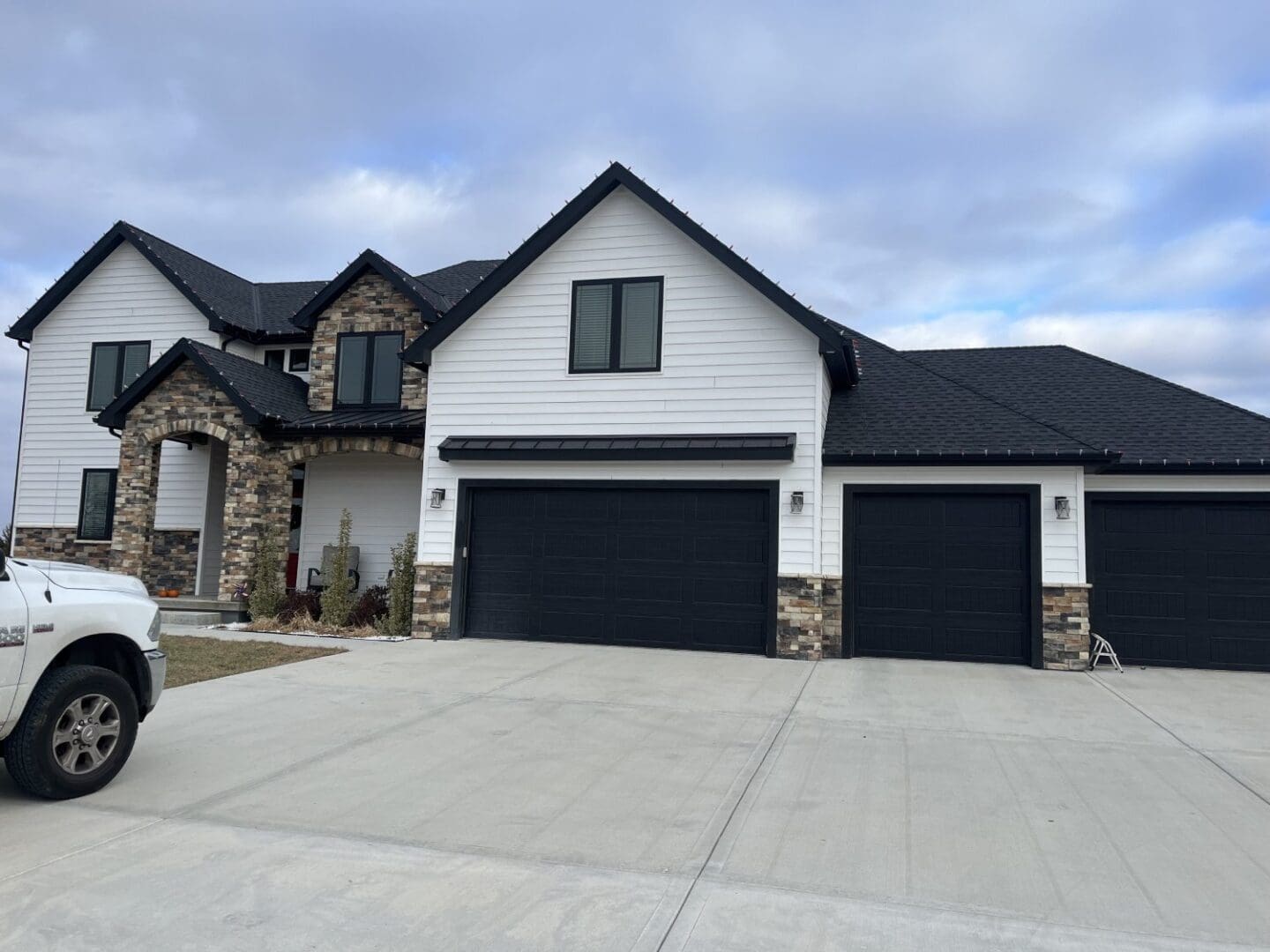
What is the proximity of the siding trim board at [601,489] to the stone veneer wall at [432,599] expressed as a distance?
0.10 meters

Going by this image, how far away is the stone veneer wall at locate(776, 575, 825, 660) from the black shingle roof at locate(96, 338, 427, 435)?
686 centimetres

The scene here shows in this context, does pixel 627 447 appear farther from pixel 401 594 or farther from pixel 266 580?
pixel 266 580

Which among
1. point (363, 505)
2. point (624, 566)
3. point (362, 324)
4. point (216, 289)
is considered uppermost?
point (216, 289)

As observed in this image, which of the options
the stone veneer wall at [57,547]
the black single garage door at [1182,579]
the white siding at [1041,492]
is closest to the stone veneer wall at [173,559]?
the stone veneer wall at [57,547]

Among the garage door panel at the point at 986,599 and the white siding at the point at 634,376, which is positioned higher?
the white siding at the point at 634,376

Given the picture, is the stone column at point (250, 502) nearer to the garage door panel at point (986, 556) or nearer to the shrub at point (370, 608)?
the shrub at point (370, 608)

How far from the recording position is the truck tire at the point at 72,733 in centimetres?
541

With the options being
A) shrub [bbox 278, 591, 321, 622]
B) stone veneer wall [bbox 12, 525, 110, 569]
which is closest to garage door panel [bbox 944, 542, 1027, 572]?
shrub [bbox 278, 591, 321, 622]

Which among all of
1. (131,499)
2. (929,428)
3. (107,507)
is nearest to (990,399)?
(929,428)

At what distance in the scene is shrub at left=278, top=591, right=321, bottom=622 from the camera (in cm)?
1482

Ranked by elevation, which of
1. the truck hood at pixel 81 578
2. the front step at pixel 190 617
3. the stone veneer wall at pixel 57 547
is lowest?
the front step at pixel 190 617

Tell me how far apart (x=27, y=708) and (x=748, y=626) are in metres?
8.87

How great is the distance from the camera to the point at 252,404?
1536cm

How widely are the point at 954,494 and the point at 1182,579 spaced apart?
10.8 feet
